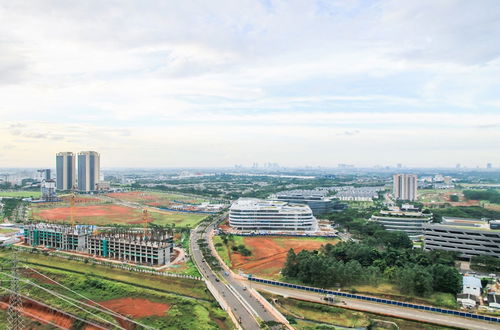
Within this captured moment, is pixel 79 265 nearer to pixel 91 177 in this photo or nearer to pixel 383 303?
A: pixel 383 303

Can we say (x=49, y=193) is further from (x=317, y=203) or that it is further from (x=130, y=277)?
(x=130, y=277)

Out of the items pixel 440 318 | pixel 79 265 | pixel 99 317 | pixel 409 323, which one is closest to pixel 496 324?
pixel 440 318

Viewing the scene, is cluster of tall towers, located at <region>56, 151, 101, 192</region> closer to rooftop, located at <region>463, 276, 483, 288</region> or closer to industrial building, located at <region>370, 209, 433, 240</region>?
industrial building, located at <region>370, 209, 433, 240</region>

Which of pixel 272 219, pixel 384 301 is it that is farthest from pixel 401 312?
pixel 272 219

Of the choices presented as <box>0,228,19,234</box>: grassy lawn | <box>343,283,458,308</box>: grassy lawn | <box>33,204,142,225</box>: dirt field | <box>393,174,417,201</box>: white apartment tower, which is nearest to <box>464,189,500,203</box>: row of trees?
<box>393,174,417,201</box>: white apartment tower

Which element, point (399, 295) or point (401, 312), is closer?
point (401, 312)

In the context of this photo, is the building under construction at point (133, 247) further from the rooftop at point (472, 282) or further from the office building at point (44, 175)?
the office building at point (44, 175)
